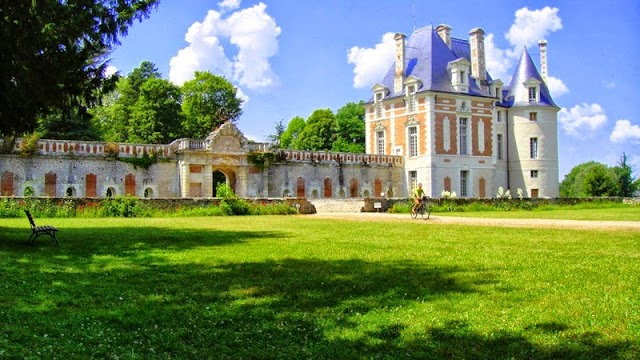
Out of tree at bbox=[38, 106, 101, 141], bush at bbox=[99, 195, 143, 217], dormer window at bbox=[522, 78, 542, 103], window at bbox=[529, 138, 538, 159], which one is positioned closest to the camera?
bush at bbox=[99, 195, 143, 217]

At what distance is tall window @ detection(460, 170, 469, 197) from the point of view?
3756 cm

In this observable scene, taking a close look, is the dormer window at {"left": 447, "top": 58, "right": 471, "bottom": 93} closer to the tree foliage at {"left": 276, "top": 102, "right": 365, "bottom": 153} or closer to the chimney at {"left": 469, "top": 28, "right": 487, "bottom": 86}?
the chimney at {"left": 469, "top": 28, "right": 487, "bottom": 86}

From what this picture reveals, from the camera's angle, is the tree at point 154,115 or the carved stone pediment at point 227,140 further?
the tree at point 154,115

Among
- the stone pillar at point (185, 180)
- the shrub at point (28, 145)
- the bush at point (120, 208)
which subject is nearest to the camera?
the bush at point (120, 208)

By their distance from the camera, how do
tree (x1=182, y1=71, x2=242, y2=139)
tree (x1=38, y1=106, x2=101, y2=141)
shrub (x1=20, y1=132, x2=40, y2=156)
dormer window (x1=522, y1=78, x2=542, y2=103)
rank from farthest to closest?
1. tree (x1=182, y1=71, x2=242, y2=139)
2. dormer window (x1=522, y1=78, x2=542, y2=103)
3. tree (x1=38, y1=106, x2=101, y2=141)
4. shrub (x1=20, y1=132, x2=40, y2=156)

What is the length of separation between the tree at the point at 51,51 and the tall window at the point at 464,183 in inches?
1144

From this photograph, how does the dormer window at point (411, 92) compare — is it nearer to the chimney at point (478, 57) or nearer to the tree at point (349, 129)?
the chimney at point (478, 57)

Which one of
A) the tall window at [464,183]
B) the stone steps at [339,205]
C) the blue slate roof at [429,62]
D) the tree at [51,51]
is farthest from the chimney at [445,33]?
the tree at [51,51]

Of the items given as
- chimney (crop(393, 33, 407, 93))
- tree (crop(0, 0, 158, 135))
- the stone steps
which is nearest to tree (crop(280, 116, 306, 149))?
chimney (crop(393, 33, 407, 93))

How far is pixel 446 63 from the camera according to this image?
37.9 m

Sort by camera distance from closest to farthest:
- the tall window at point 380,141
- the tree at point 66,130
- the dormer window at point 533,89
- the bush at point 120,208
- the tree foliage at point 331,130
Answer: the bush at point 120,208 < the tree at point 66,130 < the tall window at point 380,141 < the dormer window at point 533,89 < the tree foliage at point 331,130

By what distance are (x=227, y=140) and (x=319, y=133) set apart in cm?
2358

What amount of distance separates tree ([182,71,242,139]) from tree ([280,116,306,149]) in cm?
1073

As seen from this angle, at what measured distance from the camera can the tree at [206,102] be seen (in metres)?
46.0
